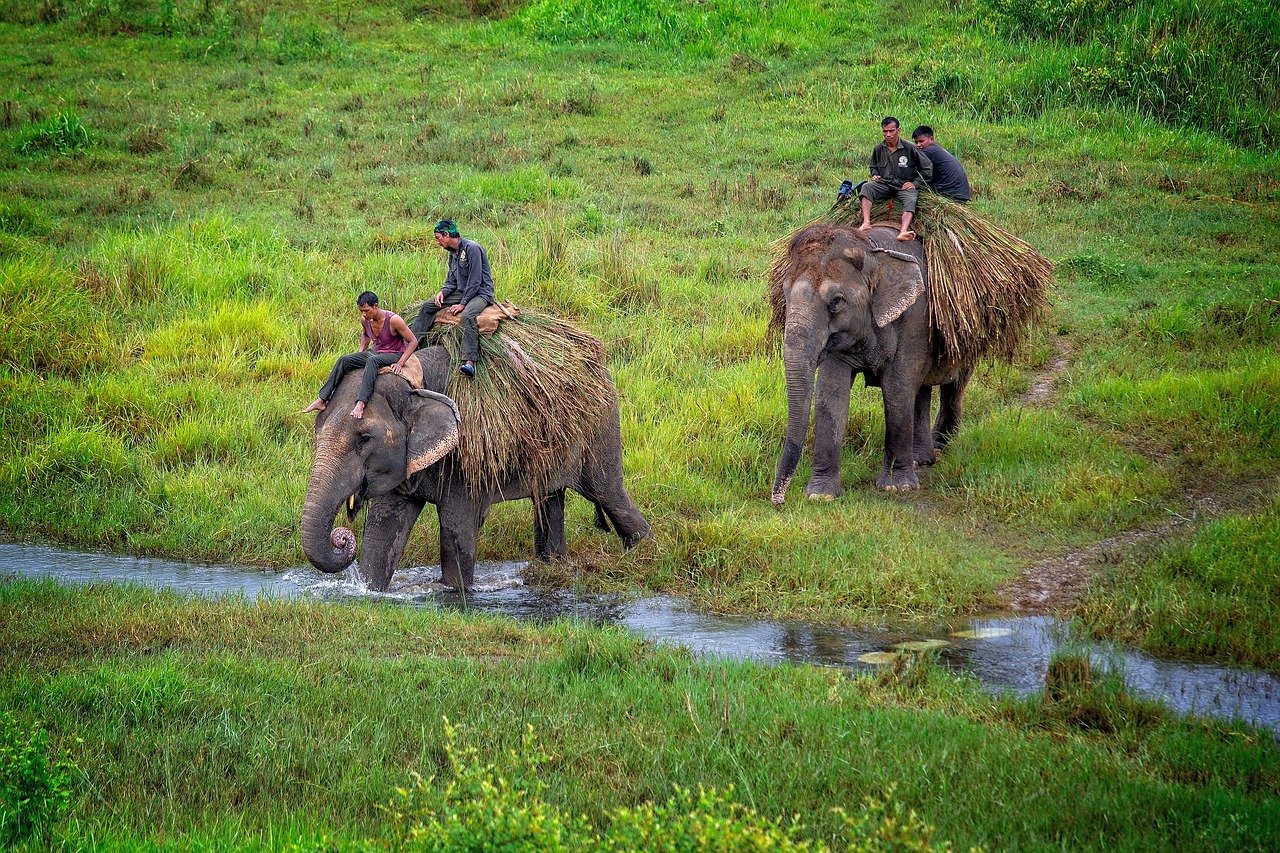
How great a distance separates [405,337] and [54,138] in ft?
42.9

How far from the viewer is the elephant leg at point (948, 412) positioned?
1291 cm

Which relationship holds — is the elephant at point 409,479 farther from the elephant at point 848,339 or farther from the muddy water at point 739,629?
the elephant at point 848,339

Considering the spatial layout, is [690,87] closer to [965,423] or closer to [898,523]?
[965,423]

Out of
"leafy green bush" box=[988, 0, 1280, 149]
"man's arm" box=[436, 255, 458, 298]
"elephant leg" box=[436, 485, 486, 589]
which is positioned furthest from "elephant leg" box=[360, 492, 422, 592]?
"leafy green bush" box=[988, 0, 1280, 149]

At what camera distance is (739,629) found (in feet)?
30.3

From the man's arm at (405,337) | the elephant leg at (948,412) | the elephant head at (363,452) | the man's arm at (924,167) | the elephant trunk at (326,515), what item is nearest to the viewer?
the elephant trunk at (326,515)

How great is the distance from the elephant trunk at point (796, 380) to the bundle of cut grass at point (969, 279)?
1.07 m

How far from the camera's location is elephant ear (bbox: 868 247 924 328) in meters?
11.6

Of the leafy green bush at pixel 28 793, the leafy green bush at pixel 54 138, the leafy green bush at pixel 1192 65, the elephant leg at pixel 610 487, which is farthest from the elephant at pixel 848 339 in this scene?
the leafy green bush at pixel 54 138


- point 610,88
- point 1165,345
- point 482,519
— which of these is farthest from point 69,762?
point 610,88

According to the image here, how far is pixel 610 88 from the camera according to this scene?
23.2 m

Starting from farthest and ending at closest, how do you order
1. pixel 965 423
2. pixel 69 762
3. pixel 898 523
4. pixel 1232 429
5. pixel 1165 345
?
pixel 1165 345
pixel 965 423
pixel 1232 429
pixel 898 523
pixel 69 762

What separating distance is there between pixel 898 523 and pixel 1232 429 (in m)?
3.46

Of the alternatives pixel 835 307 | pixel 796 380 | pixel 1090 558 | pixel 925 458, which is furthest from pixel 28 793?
pixel 925 458
